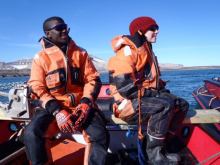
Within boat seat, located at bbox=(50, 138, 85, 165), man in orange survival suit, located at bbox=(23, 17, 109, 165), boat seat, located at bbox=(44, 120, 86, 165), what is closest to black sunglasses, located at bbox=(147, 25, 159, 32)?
man in orange survival suit, located at bbox=(23, 17, 109, 165)

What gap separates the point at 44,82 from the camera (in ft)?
8.68

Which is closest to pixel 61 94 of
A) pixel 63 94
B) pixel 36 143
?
pixel 63 94

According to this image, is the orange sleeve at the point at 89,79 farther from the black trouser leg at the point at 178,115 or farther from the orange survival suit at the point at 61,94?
the black trouser leg at the point at 178,115

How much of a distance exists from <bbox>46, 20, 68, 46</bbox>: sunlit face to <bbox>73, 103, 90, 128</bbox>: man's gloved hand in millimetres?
1020

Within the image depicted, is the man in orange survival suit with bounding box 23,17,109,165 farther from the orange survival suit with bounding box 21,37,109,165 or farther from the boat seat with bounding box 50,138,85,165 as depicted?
the boat seat with bounding box 50,138,85,165

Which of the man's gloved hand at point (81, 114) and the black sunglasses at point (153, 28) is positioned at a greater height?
the black sunglasses at point (153, 28)

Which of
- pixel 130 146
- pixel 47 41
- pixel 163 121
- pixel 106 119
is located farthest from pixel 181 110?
→ pixel 47 41

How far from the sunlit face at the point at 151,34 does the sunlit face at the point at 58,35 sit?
3.86 feet

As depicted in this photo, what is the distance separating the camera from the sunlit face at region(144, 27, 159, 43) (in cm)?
262

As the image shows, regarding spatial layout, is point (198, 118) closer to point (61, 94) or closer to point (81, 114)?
point (81, 114)

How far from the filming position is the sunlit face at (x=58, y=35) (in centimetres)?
273

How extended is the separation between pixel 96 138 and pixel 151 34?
5.19ft


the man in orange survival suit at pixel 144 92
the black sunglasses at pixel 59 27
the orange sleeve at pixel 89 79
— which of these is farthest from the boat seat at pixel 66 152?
the black sunglasses at pixel 59 27

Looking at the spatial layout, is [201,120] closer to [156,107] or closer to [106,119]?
[156,107]
